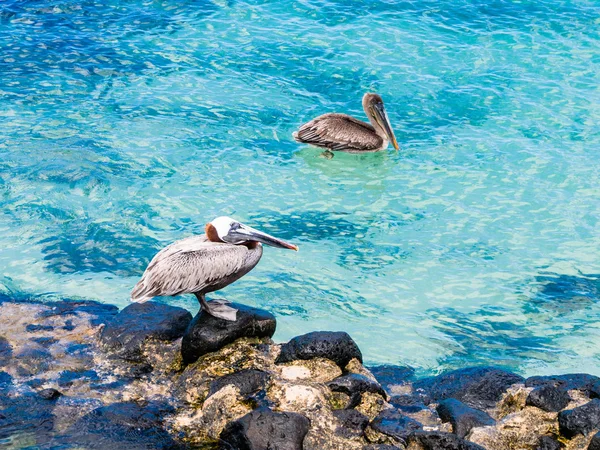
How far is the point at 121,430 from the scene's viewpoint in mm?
5496

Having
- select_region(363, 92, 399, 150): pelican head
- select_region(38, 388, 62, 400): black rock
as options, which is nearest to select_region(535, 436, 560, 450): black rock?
select_region(38, 388, 62, 400): black rock

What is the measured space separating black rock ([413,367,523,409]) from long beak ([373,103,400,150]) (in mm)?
4875

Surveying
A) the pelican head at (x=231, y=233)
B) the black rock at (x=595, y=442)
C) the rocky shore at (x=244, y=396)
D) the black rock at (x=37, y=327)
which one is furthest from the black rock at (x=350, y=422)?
the black rock at (x=37, y=327)

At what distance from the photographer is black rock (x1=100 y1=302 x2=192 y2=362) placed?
20.7 ft

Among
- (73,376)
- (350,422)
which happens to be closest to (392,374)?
(350,422)

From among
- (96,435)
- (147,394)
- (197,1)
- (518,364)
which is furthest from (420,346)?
(197,1)

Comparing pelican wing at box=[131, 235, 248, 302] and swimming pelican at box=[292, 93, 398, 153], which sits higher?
pelican wing at box=[131, 235, 248, 302]

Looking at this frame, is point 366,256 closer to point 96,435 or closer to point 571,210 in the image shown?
point 571,210

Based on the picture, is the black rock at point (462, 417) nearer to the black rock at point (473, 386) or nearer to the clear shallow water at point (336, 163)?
the black rock at point (473, 386)

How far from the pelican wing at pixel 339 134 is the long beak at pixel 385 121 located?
0.46 feet

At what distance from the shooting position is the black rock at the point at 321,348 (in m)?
6.02

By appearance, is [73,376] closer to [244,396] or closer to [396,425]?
[244,396]

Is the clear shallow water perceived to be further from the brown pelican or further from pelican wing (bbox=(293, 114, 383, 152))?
the brown pelican

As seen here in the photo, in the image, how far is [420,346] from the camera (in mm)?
7324
